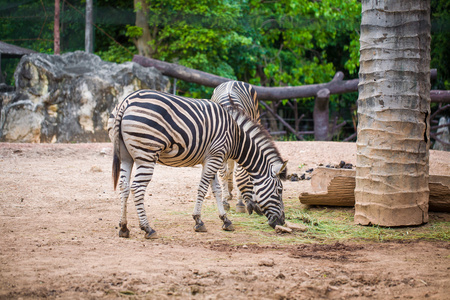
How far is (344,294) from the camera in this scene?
3.16 metres

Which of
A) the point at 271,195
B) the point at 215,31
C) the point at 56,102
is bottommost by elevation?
the point at 271,195

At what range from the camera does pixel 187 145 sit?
192 inches

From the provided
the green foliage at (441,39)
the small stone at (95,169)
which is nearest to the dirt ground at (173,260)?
the small stone at (95,169)

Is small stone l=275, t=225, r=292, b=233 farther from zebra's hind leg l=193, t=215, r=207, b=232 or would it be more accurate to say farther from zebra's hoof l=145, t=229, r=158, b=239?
zebra's hoof l=145, t=229, r=158, b=239

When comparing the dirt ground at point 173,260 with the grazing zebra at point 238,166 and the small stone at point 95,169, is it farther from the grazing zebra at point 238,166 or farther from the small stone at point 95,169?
the small stone at point 95,169

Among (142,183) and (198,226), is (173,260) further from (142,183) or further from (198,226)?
(198,226)

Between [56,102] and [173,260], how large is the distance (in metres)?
9.43

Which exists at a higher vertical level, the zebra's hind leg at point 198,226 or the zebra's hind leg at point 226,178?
the zebra's hind leg at point 226,178

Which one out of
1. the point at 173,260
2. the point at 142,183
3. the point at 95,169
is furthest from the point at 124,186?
the point at 95,169

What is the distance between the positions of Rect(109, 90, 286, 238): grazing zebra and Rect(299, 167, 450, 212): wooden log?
2.89 ft

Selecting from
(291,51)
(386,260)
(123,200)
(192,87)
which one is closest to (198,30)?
(192,87)

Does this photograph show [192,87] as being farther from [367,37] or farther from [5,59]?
[367,37]

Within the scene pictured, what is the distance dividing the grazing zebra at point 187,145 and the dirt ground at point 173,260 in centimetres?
46

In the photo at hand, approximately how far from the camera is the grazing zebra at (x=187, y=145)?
15.0 ft
